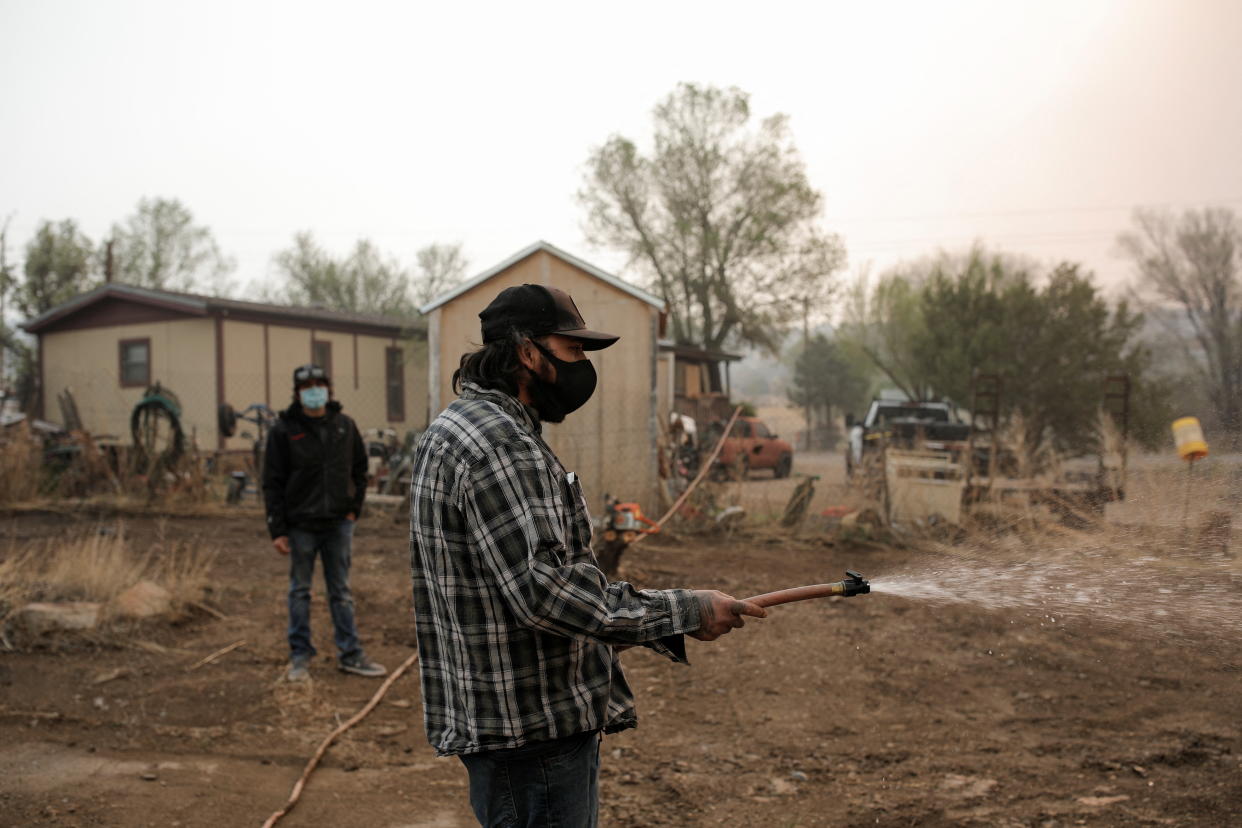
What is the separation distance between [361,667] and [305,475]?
1.29 m

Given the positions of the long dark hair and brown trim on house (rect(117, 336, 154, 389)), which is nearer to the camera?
the long dark hair

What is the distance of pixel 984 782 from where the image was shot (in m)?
4.16

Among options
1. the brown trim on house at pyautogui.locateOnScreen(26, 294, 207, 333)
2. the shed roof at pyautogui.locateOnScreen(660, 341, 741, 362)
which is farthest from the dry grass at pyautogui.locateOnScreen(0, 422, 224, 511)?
the shed roof at pyautogui.locateOnScreen(660, 341, 741, 362)

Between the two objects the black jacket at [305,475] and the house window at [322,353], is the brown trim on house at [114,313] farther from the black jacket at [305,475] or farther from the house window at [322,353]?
the black jacket at [305,475]

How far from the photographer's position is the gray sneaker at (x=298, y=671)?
5.74m

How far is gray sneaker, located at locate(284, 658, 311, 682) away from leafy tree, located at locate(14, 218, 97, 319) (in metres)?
28.2

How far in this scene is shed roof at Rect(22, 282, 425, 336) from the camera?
66.8ft

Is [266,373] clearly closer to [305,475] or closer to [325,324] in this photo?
[325,324]

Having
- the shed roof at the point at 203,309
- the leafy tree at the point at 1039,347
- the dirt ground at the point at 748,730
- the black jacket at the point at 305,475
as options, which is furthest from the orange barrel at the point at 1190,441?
the shed roof at the point at 203,309

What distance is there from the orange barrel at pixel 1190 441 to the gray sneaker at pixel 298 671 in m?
5.16

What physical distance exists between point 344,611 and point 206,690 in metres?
0.93

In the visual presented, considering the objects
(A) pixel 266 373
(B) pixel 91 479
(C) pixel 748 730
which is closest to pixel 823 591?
(C) pixel 748 730

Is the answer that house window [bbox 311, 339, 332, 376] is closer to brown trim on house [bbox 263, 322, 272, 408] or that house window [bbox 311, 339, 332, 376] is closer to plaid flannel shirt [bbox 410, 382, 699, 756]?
brown trim on house [bbox 263, 322, 272, 408]

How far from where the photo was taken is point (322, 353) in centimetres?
2339
